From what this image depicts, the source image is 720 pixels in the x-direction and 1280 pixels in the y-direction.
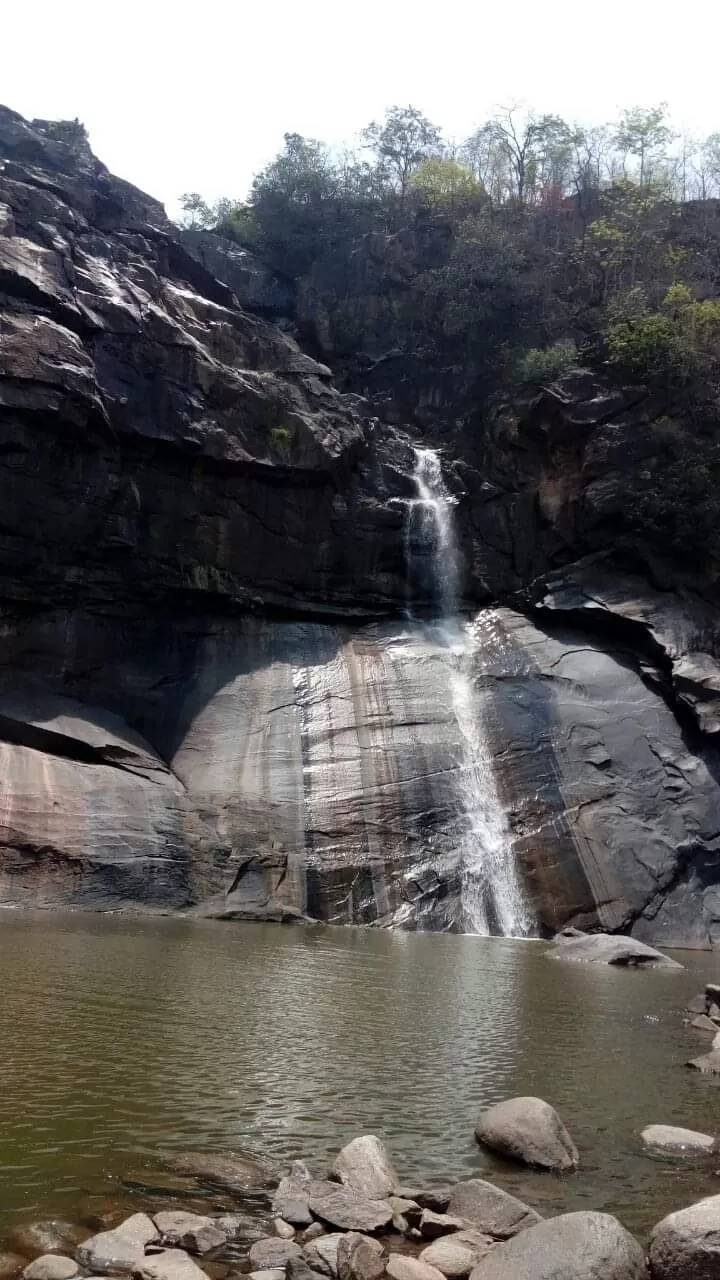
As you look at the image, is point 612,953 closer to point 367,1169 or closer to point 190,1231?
point 367,1169

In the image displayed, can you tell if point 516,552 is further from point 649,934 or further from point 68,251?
point 68,251

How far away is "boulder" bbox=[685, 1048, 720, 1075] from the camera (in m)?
10.3

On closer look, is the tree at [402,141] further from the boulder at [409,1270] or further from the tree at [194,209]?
the boulder at [409,1270]

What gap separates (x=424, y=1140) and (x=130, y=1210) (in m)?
2.62

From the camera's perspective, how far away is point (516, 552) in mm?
35594

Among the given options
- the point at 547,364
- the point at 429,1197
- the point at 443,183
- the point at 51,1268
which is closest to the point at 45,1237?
the point at 51,1268

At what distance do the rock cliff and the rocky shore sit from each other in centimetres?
1644

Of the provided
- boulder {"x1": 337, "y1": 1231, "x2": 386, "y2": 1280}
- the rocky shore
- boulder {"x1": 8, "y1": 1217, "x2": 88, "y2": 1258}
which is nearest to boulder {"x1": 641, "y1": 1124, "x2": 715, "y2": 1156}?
the rocky shore

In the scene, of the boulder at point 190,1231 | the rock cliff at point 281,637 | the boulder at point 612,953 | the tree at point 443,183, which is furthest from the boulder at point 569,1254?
the tree at point 443,183

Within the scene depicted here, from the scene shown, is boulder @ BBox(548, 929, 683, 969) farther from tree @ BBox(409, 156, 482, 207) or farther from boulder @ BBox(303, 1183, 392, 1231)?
tree @ BBox(409, 156, 482, 207)

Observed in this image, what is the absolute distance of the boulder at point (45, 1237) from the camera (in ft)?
16.8

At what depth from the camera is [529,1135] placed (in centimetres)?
720

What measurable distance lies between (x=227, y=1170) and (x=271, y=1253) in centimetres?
124

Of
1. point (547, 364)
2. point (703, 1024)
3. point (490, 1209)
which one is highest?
point (547, 364)
